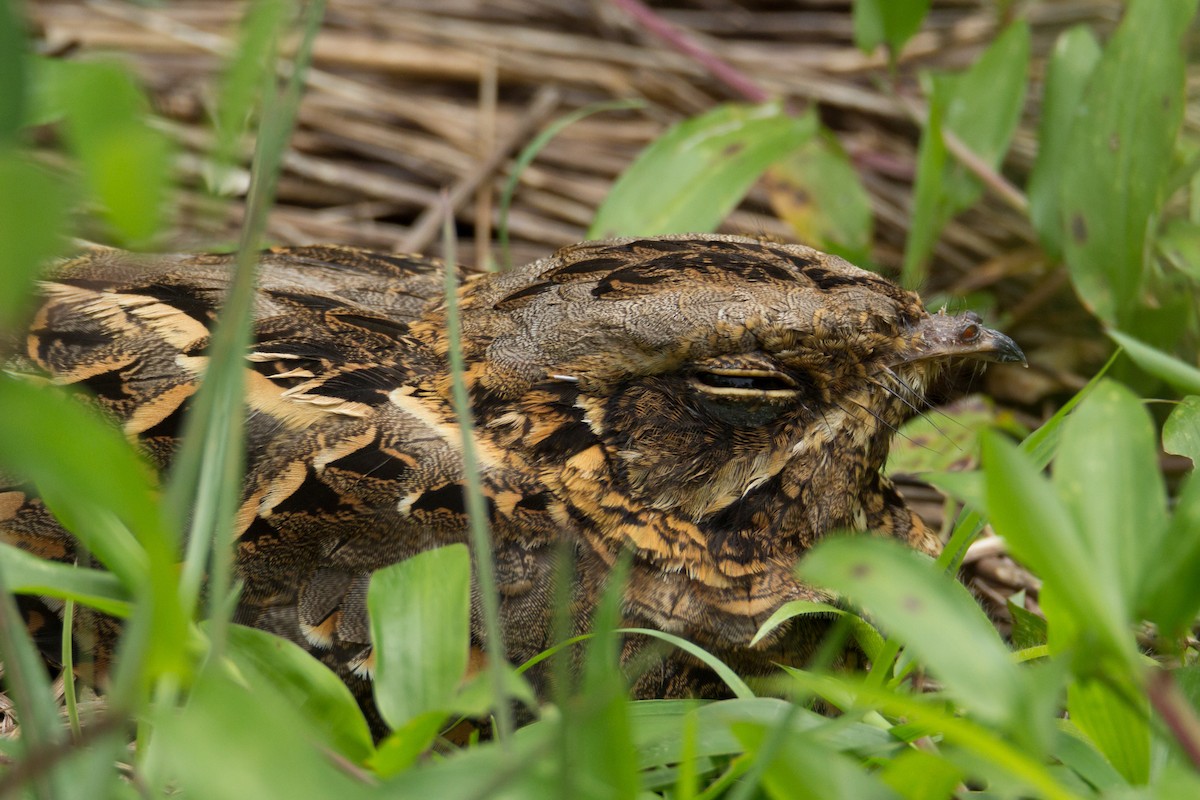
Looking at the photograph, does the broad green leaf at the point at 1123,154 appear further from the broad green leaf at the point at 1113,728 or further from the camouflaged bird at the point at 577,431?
the broad green leaf at the point at 1113,728

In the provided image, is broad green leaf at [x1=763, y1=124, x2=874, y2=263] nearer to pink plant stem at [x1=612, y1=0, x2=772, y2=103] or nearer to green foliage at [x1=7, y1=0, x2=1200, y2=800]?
pink plant stem at [x1=612, y1=0, x2=772, y2=103]

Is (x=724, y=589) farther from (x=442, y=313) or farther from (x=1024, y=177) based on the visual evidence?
(x=1024, y=177)

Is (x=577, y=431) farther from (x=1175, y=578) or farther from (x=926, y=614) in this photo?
(x=1175, y=578)

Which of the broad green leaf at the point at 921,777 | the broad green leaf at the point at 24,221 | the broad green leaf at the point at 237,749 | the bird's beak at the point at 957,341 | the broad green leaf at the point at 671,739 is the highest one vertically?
the broad green leaf at the point at 24,221

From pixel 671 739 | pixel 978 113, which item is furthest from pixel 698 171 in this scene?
pixel 671 739

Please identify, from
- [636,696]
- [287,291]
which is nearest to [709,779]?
[636,696]

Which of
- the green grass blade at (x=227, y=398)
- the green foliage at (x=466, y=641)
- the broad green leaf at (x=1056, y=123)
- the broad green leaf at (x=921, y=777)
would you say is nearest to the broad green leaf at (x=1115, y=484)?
the green foliage at (x=466, y=641)
